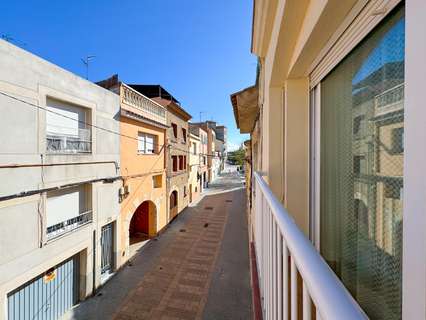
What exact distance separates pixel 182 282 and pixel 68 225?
4.18 meters

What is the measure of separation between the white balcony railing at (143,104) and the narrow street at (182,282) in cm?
637

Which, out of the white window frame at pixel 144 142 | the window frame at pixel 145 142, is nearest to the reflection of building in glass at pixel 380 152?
the window frame at pixel 145 142

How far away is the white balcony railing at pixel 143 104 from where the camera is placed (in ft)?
29.2

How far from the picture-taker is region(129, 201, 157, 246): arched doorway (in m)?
11.9

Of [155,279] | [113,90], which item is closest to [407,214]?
[155,279]

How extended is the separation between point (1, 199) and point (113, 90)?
5.36m

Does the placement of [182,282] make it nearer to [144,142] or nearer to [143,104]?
[144,142]

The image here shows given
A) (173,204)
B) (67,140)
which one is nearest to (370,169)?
(67,140)

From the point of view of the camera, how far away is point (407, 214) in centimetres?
52

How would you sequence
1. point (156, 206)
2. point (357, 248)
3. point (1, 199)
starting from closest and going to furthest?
point (357, 248) → point (1, 199) → point (156, 206)

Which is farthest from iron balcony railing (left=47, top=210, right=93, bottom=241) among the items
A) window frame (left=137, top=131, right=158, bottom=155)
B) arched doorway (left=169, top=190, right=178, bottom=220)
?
arched doorway (left=169, top=190, right=178, bottom=220)

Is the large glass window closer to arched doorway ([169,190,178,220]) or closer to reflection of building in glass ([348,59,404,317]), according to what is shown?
reflection of building in glass ([348,59,404,317])

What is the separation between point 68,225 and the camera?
251 inches

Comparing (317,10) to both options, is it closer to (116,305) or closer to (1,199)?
(1,199)
